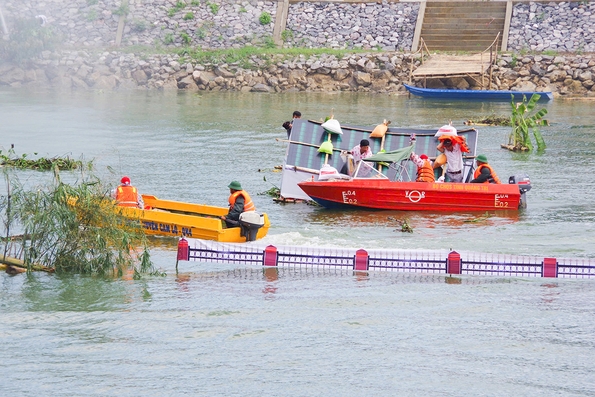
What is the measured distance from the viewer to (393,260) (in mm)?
17016

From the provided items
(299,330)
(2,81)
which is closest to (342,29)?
(2,81)

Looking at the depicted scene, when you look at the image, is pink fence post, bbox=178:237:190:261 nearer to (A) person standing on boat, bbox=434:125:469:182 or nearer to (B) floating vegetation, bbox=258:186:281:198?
(B) floating vegetation, bbox=258:186:281:198

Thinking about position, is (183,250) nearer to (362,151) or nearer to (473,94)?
(362,151)

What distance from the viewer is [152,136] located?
34.6 metres

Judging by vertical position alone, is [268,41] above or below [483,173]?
above

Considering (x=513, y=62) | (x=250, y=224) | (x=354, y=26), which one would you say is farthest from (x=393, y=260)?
(x=354, y=26)

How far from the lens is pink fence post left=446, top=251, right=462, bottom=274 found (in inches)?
661

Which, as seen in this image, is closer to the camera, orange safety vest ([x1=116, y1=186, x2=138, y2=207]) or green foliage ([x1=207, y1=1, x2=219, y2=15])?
orange safety vest ([x1=116, y1=186, x2=138, y2=207])

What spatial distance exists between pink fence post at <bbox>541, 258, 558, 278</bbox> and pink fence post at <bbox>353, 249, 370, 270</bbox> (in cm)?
306

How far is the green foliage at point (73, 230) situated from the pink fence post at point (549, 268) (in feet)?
22.8

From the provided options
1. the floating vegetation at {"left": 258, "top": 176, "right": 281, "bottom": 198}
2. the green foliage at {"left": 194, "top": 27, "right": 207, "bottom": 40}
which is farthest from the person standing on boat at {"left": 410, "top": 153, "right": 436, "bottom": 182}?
the green foliage at {"left": 194, "top": 27, "right": 207, "bottom": 40}

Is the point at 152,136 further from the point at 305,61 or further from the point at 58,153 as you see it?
the point at 305,61

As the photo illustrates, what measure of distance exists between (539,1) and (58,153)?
91.8 ft

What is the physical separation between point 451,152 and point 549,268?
22.7 feet
